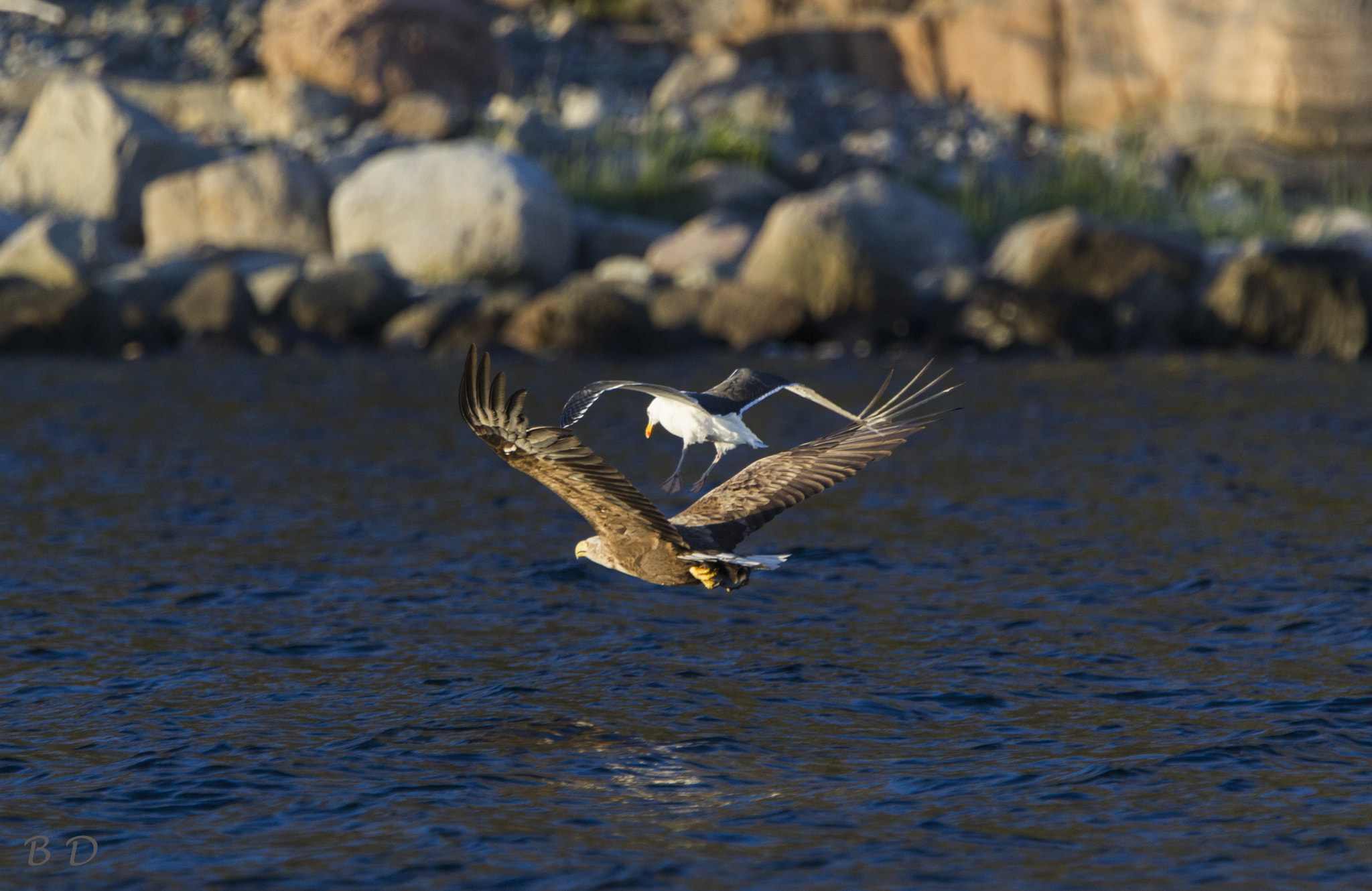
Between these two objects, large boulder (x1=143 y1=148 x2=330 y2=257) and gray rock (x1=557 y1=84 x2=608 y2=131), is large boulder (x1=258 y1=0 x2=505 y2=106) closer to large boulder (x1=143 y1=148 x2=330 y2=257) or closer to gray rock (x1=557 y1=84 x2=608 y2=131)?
gray rock (x1=557 y1=84 x2=608 y2=131)

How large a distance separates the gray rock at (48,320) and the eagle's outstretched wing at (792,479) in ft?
59.0

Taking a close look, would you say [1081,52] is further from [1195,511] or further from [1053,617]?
[1053,617]

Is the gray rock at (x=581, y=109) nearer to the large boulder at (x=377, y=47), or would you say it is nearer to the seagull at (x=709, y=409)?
the large boulder at (x=377, y=47)

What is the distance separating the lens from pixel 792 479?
302 inches

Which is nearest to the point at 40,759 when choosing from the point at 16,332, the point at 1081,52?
the point at 16,332

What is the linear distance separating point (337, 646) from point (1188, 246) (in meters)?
19.2

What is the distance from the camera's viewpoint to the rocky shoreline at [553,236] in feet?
78.0

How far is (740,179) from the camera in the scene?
2906 centimetres

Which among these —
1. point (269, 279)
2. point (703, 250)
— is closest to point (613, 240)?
point (703, 250)

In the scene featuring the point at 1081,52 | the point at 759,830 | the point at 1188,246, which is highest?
the point at 1081,52

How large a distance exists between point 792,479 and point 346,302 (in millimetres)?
17431

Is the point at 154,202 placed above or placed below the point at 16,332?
above

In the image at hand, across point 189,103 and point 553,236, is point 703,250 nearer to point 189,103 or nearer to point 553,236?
point 553,236

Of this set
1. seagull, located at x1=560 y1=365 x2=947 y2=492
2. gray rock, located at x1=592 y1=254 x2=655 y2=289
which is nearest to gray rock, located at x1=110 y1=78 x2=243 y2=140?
gray rock, located at x1=592 y1=254 x2=655 y2=289
